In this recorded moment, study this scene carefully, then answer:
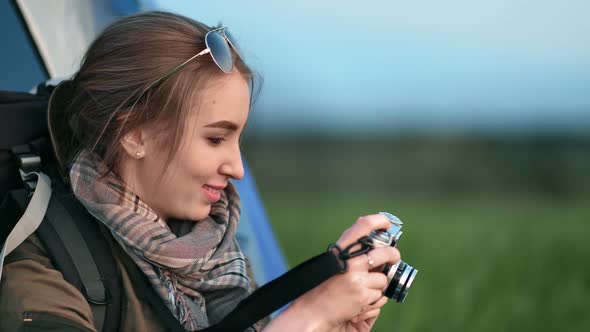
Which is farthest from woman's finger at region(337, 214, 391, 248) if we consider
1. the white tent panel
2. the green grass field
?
the green grass field

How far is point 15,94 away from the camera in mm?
1964

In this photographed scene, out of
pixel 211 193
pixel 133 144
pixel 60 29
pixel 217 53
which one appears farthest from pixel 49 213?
pixel 60 29

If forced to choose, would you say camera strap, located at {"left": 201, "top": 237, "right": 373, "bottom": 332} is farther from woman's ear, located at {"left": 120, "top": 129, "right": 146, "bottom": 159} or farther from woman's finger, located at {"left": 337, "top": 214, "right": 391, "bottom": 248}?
woman's ear, located at {"left": 120, "top": 129, "right": 146, "bottom": 159}

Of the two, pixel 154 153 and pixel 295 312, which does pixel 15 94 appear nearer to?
pixel 154 153

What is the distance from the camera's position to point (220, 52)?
175 cm

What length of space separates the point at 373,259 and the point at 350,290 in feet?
0.25

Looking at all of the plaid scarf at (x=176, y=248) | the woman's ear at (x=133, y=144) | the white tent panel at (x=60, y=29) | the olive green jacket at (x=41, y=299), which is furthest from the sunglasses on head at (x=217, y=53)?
the white tent panel at (x=60, y=29)

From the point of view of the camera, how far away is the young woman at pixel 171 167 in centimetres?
158

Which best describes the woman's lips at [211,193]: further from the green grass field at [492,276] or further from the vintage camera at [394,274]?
the green grass field at [492,276]

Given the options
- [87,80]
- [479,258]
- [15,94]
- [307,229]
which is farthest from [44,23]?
[307,229]

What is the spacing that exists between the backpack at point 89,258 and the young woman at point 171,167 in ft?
0.10

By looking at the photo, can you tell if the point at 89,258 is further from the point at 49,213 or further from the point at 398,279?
the point at 398,279

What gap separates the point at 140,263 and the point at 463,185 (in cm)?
2045

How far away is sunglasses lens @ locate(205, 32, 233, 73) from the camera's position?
1.74m
